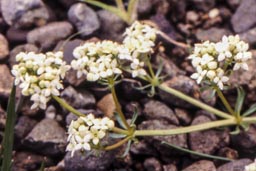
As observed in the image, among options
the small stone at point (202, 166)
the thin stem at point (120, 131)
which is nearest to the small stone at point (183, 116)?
the small stone at point (202, 166)

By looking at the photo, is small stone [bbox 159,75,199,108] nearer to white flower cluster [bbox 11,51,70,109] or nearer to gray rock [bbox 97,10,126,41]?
gray rock [bbox 97,10,126,41]

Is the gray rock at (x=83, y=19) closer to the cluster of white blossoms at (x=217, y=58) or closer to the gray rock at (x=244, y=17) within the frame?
the gray rock at (x=244, y=17)

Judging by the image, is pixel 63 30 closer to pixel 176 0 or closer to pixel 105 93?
pixel 105 93

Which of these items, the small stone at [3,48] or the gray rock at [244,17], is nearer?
the small stone at [3,48]

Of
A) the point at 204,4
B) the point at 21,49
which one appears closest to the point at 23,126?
the point at 21,49

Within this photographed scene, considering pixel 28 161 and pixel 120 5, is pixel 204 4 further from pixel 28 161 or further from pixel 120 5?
pixel 28 161

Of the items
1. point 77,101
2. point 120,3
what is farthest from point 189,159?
point 120,3
